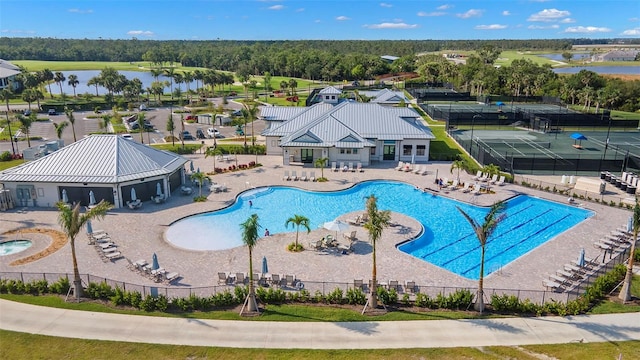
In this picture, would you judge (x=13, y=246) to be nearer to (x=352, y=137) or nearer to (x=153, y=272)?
(x=153, y=272)

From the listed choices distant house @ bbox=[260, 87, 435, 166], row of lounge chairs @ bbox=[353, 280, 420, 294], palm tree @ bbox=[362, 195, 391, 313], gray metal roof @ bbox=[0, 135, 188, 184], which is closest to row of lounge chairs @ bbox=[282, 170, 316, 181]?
distant house @ bbox=[260, 87, 435, 166]

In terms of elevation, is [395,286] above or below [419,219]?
above

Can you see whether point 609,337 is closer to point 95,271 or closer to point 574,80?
point 95,271

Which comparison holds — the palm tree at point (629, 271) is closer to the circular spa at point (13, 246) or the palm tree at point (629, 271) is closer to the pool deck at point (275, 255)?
the pool deck at point (275, 255)

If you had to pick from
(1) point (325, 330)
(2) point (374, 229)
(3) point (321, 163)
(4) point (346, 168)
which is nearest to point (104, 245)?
(1) point (325, 330)

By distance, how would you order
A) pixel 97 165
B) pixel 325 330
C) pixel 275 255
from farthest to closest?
pixel 97 165 → pixel 275 255 → pixel 325 330

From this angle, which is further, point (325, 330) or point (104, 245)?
point (104, 245)

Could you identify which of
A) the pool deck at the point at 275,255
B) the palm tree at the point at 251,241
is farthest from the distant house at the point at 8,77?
the palm tree at the point at 251,241

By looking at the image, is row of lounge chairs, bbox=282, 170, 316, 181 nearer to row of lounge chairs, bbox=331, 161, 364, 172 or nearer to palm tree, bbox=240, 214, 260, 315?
row of lounge chairs, bbox=331, 161, 364, 172
